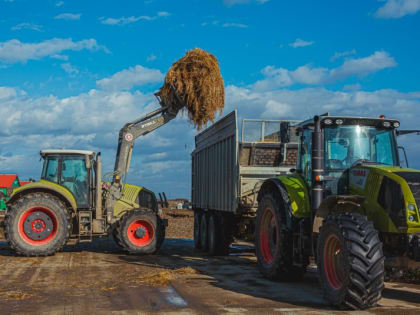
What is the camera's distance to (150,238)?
47.3ft

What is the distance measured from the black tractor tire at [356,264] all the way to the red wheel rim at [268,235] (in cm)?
261

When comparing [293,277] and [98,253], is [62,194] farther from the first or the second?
[293,277]

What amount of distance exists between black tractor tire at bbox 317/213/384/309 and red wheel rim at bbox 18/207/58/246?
27.7ft

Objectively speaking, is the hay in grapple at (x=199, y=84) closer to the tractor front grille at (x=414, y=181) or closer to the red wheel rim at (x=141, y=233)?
the red wheel rim at (x=141, y=233)

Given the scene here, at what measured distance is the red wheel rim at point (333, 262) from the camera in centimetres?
726

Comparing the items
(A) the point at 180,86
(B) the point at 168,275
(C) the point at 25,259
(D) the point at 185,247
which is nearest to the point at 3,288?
(B) the point at 168,275

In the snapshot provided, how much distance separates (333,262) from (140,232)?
7654 mm

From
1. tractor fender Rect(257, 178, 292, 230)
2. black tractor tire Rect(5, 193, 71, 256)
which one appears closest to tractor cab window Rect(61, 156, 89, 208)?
black tractor tire Rect(5, 193, 71, 256)

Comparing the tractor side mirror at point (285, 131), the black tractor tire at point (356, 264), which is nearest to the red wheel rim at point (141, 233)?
the tractor side mirror at point (285, 131)

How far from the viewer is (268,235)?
10.1 m

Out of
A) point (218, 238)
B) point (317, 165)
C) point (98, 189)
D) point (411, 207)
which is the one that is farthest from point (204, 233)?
point (411, 207)

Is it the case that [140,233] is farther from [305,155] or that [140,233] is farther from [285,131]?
[285,131]

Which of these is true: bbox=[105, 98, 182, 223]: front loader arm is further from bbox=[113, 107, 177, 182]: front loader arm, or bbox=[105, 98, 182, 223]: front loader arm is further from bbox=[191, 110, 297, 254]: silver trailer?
bbox=[191, 110, 297, 254]: silver trailer

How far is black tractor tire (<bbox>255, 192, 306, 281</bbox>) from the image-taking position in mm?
9188
